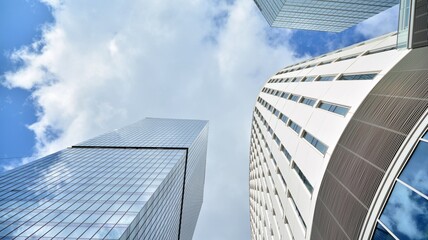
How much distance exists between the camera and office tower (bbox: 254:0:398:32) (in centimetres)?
6800

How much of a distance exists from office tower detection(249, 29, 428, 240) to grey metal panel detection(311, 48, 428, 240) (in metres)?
0.06

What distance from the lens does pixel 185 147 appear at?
87812 millimetres

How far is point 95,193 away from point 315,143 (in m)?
40.8

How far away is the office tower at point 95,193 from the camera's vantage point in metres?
34.1

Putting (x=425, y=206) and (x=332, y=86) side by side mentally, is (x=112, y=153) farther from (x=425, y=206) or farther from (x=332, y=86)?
(x=425, y=206)

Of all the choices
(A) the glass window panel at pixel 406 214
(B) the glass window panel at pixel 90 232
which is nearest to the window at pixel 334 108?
(A) the glass window panel at pixel 406 214

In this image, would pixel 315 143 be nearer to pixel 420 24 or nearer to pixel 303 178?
pixel 303 178

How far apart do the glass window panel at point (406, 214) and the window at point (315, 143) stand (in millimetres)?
7867

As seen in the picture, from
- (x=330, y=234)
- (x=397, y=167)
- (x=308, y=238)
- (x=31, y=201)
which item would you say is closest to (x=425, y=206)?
(x=397, y=167)

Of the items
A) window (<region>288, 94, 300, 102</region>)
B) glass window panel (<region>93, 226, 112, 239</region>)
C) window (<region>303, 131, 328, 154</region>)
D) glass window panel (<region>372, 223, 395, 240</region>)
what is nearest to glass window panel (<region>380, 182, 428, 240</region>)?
glass window panel (<region>372, 223, 395, 240</region>)

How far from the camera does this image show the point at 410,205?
36.4ft

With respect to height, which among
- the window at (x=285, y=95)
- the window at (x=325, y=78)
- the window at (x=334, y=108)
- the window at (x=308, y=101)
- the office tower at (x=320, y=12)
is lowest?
the window at (x=334, y=108)

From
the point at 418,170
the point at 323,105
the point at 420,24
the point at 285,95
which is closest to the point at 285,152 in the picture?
the point at 323,105

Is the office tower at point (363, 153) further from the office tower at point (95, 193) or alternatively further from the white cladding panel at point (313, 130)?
the office tower at point (95, 193)
